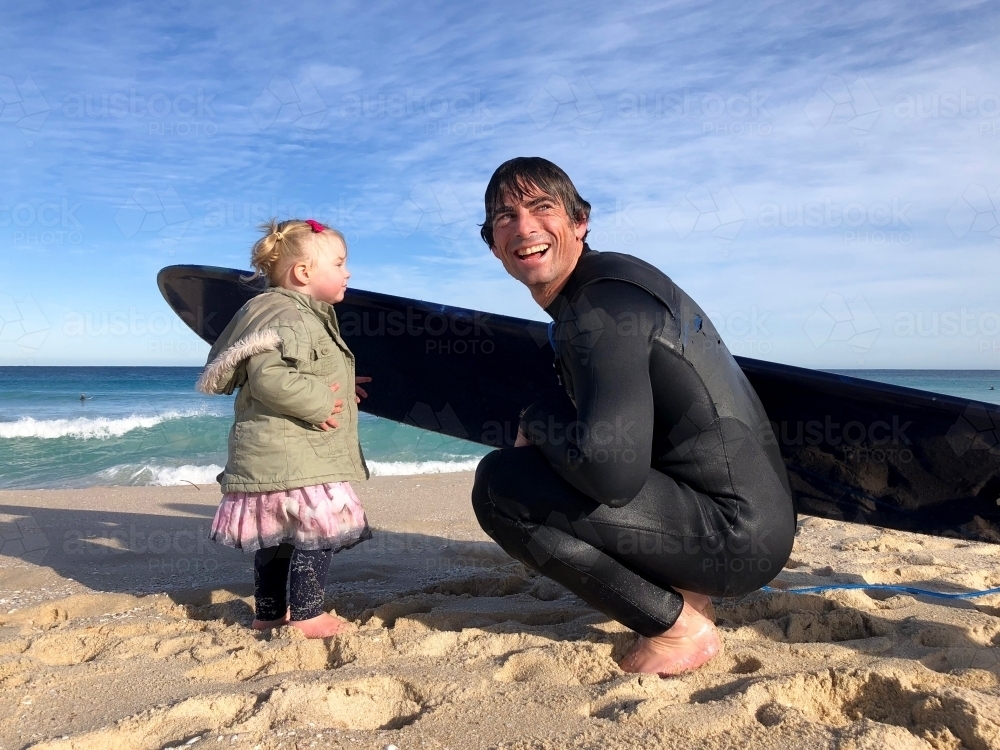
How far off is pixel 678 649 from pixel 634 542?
0.27 m

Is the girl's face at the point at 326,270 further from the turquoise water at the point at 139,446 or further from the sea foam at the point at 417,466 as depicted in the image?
the sea foam at the point at 417,466

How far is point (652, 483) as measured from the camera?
1.66 metres

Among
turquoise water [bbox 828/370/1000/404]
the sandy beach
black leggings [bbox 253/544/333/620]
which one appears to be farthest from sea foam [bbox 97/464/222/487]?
turquoise water [bbox 828/370/1000/404]

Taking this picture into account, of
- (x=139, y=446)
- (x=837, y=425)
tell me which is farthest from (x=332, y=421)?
(x=139, y=446)

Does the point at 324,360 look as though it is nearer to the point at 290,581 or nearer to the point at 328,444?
the point at 328,444

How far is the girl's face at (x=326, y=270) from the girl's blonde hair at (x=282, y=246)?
0.02 metres

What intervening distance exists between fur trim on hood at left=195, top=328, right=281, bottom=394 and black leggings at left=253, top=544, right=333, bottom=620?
0.52 m

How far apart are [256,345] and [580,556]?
1.05 m

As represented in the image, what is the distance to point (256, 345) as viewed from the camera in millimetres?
2041

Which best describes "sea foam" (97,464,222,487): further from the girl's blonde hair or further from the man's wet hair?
the man's wet hair

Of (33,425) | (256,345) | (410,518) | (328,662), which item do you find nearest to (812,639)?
(328,662)

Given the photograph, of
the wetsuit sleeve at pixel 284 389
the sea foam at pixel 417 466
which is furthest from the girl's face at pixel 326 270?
the sea foam at pixel 417 466

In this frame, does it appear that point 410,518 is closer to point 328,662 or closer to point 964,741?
point 328,662

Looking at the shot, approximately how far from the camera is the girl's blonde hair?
2.26 m
